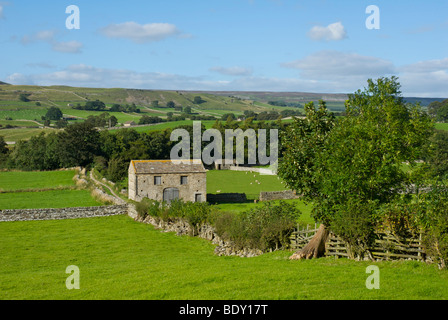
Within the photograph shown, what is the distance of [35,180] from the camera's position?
6988 centimetres

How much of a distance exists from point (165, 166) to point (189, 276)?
108ft

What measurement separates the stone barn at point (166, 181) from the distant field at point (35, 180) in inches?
689

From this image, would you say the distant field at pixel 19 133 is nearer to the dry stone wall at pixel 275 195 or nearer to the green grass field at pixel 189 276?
the dry stone wall at pixel 275 195

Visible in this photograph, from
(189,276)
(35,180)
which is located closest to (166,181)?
(35,180)

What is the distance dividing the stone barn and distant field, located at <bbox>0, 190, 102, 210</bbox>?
5.33 m

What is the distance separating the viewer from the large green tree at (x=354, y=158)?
21453 mm

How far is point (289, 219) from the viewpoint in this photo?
2597 cm

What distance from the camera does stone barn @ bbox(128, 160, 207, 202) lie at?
4949 cm

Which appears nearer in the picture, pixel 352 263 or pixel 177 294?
pixel 177 294

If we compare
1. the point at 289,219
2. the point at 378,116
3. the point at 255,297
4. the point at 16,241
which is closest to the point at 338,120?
the point at 378,116

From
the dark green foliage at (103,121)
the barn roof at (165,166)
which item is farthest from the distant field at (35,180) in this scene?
the dark green foliage at (103,121)

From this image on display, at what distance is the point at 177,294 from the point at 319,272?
580cm

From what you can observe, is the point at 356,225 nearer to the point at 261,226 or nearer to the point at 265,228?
the point at 265,228
